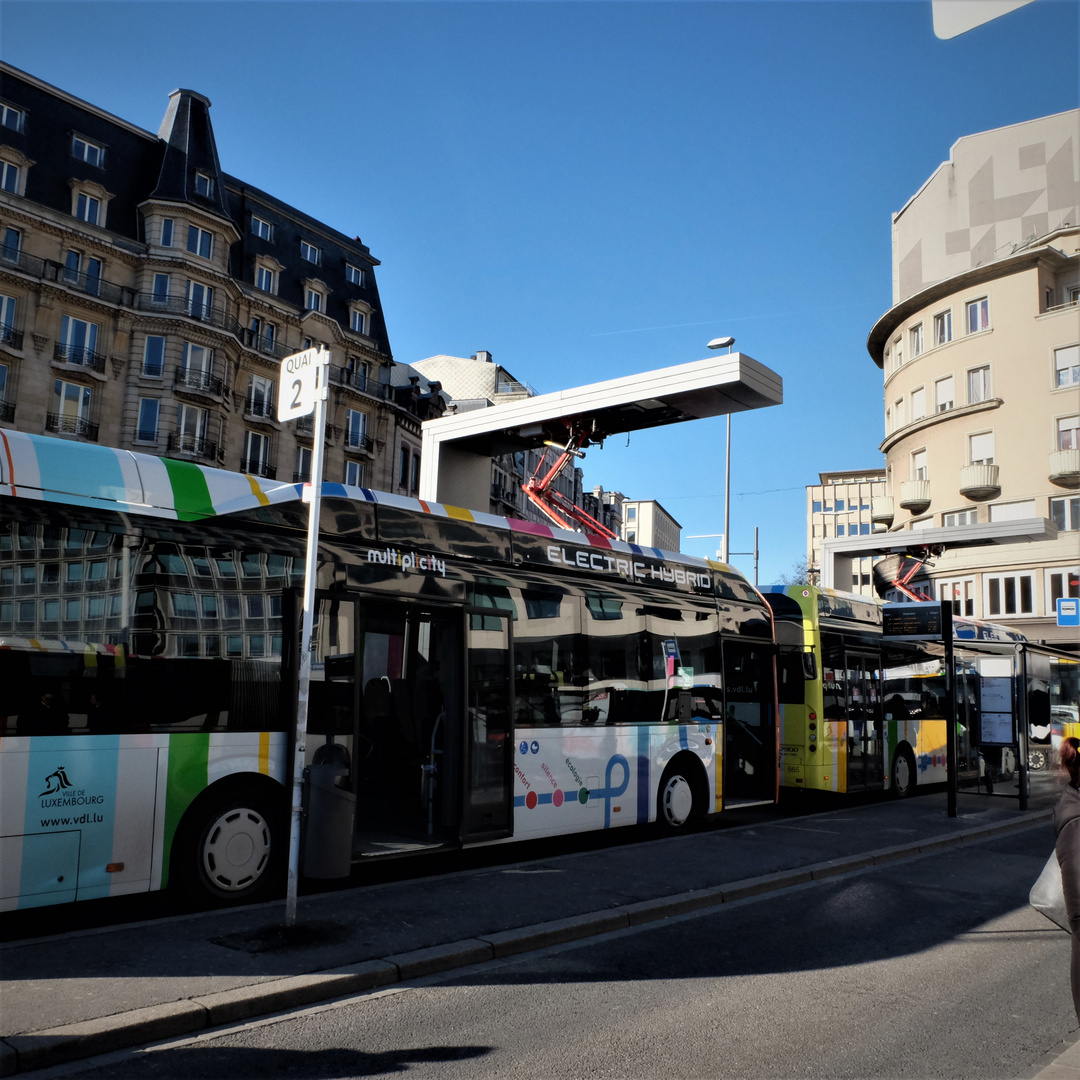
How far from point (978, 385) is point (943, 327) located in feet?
13.9

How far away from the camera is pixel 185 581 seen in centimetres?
695

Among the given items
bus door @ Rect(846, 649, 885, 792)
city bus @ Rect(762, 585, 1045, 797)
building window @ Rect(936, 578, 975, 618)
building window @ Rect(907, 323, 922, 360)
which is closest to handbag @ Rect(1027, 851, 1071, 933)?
city bus @ Rect(762, 585, 1045, 797)

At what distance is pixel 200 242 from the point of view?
43000mm

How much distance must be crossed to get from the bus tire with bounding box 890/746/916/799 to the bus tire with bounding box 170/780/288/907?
1281 cm

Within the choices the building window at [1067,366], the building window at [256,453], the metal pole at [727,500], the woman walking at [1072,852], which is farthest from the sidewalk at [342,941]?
the building window at [1067,366]

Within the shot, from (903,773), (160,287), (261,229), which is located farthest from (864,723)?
(261,229)

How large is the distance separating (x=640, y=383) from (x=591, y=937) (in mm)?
8539

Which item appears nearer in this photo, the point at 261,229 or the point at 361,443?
the point at 261,229

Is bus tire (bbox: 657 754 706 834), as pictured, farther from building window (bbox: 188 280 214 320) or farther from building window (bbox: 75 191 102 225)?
building window (bbox: 75 191 102 225)

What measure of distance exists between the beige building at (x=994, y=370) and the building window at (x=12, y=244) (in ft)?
122

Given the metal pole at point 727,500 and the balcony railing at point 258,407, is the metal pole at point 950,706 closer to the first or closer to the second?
the metal pole at point 727,500

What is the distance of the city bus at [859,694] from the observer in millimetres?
15344

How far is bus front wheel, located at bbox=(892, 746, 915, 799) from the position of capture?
17.3 m

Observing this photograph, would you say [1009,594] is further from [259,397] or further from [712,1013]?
[712,1013]
